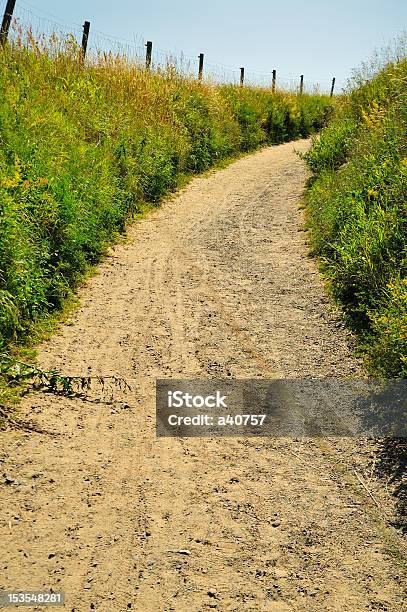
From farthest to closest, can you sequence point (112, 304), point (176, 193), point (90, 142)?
point (176, 193) → point (90, 142) → point (112, 304)

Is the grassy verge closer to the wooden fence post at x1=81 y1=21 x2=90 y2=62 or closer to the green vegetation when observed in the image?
the wooden fence post at x1=81 y1=21 x2=90 y2=62

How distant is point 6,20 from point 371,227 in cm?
814

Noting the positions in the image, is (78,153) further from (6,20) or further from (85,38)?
(85,38)

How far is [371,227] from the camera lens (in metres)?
7.53

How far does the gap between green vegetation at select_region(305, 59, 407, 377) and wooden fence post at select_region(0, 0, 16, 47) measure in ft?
→ 21.1

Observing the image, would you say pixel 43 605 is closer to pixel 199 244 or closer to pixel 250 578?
pixel 250 578

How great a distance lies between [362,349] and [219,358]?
1500 millimetres

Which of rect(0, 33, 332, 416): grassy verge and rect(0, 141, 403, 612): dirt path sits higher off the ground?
rect(0, 33, 332, 416): grassy verge

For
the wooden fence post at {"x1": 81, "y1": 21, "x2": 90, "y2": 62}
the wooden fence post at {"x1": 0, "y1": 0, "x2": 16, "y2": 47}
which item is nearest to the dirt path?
the wooden fence post at {"x1": 0, "y1": 0, "x2": 16, "y2": 47}

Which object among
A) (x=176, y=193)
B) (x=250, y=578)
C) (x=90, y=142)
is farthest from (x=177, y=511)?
(x=176, y=193)

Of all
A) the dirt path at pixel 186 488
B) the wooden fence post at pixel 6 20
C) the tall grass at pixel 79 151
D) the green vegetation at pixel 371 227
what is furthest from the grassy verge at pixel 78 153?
the green vegetation at pixel 371 227

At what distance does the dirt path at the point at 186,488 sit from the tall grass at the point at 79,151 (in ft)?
2.45

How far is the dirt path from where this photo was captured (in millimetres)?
3311

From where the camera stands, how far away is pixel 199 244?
10.0 meters
